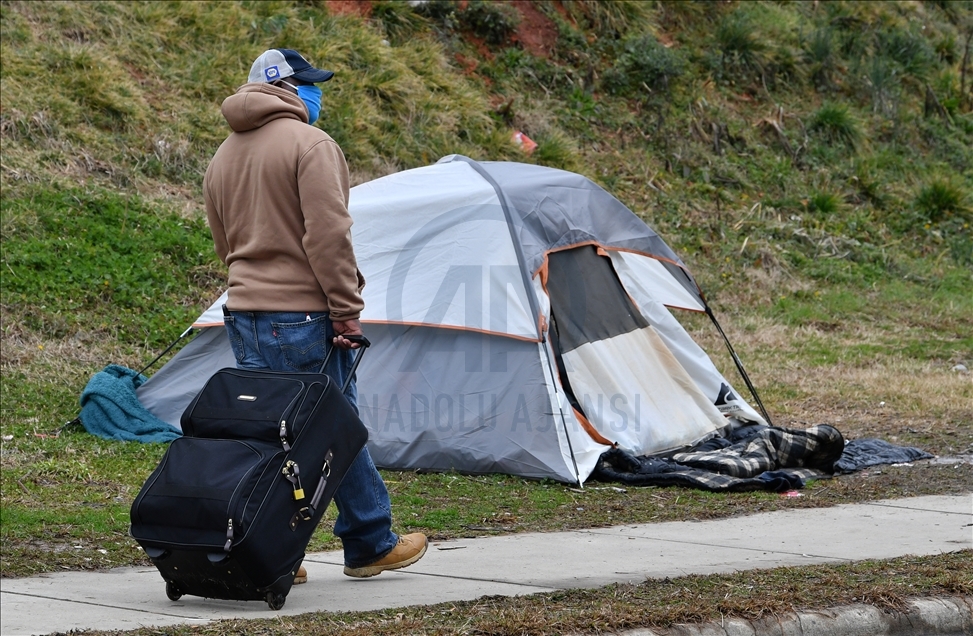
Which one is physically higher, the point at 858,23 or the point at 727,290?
the point at 858,23

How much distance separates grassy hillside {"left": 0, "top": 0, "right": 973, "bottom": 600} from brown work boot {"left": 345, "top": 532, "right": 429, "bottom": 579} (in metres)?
0.96

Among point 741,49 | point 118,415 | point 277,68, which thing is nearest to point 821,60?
point 741,49

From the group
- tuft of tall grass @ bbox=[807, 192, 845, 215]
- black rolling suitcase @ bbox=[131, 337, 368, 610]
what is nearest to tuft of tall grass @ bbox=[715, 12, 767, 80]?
tuft of tall grass @ bbox=[807, 192, 845, 215]

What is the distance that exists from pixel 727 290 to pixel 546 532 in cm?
883

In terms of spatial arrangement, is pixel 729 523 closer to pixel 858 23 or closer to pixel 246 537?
pixel 246 537

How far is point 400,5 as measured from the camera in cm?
1653

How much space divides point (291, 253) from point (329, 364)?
45 cm

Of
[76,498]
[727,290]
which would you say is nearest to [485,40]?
[727,290]

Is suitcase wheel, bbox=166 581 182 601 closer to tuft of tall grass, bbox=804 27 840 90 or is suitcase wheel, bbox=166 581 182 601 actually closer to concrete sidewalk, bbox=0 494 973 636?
concrete sidewalk, bbox=0 494 973 636

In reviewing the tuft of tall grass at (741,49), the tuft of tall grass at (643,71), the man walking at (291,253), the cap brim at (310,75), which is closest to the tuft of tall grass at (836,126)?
the tuft of tall grass at (741,49)

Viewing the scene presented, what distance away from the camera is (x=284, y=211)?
438cm

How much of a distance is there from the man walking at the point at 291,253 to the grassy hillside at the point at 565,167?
121 cm

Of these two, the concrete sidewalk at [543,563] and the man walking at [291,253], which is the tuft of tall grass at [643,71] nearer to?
the concrete sidewalk at [543,563]

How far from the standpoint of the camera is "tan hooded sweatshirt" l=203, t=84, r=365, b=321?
4.29m
